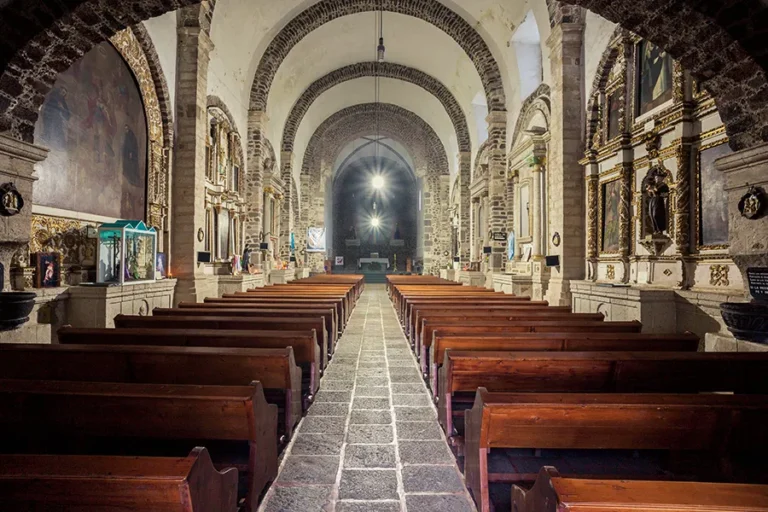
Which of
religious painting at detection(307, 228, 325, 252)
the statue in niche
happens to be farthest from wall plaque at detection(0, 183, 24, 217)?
religious painting at detection(307, 228, 325, 252)

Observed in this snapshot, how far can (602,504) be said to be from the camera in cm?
124

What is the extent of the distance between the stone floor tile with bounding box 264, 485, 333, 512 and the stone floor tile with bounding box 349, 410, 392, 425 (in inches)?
41.8

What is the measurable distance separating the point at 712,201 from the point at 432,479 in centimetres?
504

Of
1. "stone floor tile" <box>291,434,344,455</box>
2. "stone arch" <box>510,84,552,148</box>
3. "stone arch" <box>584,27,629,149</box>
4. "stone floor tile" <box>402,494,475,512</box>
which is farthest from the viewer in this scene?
"stone arch" <box>510,84,552,148</box>

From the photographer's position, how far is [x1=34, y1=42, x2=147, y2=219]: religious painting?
5.54 m

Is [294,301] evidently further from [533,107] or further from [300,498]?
[533,107]

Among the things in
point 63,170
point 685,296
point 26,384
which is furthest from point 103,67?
point 685,296

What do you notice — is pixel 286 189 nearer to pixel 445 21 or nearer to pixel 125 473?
pixel 445 21

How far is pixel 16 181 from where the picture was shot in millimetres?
4152

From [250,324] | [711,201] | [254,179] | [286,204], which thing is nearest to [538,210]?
[711,201]

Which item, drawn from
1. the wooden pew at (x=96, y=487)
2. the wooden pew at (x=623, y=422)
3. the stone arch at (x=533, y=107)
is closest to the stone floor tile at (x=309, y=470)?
the wooden pew at (x=623, y=422)

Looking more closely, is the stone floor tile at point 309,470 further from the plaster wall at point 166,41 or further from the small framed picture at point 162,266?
the plaster wall at point 166,41

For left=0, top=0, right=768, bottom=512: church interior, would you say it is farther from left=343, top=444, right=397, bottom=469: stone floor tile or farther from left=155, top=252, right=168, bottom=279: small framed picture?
left=155, top=252, right=168, bottom=279: small framed picture

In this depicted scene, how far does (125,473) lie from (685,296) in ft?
20.3
